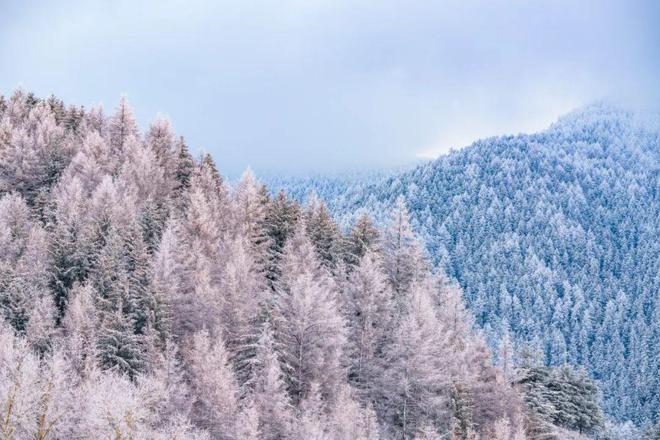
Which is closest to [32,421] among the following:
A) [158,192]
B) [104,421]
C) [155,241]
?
[104,421]

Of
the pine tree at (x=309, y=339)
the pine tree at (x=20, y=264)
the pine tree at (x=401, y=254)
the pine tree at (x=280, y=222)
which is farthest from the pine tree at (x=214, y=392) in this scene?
the pine tree at (x=401, y=254)

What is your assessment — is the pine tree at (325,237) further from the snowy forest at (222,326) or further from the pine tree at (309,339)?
the pine tree at (309,339)

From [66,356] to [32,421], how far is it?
37.5 feet

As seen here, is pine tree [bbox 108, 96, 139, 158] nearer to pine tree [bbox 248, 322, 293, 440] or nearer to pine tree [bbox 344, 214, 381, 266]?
pine tree [bbox 344, 214, 381, 266]

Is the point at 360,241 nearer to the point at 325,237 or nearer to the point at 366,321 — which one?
the point at 325,237

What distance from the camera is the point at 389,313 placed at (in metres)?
51.3

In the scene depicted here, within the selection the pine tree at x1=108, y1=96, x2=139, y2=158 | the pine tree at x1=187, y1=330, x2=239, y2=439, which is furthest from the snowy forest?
the pine tree at x1=108, y1=96, x2=139, y2=158

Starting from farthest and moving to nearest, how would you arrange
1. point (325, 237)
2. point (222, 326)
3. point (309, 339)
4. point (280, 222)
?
point (280, 222)
point (325, 237)
point (222, 326)
point (309, 339)

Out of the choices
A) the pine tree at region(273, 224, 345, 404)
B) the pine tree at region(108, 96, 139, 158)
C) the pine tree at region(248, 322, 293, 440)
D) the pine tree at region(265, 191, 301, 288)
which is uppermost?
the pine tree at region(108, 96, 139, 158)

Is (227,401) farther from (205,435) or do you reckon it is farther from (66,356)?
(66,356)

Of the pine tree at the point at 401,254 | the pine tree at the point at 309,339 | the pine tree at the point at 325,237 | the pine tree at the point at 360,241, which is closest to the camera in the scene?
the pine tree at the point at 309,339

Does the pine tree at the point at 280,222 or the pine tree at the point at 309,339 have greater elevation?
the pine tree at the point at 280,222

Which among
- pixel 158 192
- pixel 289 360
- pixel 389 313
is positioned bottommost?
pixel 289 360

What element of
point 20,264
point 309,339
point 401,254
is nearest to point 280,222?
point 401,254
